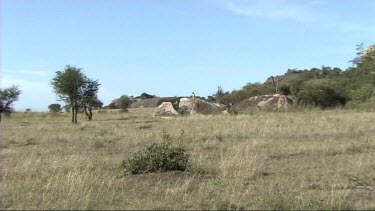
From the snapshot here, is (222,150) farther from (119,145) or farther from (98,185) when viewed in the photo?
(98,185)

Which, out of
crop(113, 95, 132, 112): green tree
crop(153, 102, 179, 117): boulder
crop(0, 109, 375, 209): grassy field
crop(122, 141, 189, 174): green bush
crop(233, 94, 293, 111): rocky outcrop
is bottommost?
crop(0, 109, 375, 209): grassy field

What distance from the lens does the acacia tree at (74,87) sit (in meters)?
43.8

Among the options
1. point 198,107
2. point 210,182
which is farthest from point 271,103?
point 210,182

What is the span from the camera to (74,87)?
4434cm

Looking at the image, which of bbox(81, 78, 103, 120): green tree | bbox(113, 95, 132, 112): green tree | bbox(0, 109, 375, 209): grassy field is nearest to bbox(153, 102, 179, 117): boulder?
bbox(81, 78, 103, 120): green tree

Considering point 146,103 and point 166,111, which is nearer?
point 166,111

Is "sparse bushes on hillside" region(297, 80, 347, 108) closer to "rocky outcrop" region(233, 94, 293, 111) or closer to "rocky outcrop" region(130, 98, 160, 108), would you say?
"rocky outcrop" region(233, 94, 293, 111)

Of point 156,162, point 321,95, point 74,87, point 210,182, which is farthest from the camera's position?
point 321,95

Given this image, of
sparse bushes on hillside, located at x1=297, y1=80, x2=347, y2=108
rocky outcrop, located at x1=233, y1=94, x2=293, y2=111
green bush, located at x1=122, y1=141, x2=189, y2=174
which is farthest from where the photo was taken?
sparse bushes on hillside, located at x1=297, y1=80, x2=347, y2=108

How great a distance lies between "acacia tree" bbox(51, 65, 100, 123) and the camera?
43844 mm

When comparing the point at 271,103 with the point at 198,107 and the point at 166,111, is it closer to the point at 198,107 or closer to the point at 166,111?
the point at 198,107

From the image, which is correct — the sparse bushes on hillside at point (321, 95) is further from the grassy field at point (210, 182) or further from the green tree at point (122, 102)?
the green tree at point (122, 102)

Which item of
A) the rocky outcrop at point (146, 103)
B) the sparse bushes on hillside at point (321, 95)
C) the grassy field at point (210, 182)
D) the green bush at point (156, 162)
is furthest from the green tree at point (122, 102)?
the green bush at point (156, 162)

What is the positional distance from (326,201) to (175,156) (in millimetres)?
3778
